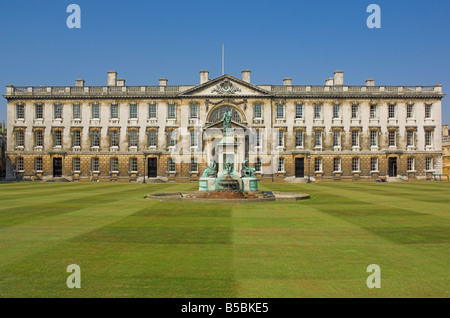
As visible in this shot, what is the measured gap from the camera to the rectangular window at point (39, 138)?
55.4 metres

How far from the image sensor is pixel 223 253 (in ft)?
31.2

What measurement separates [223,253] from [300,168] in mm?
46702

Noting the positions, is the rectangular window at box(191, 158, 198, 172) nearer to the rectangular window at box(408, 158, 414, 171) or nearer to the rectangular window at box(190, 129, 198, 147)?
the rectangular window at box(190, 129, 198, 147)

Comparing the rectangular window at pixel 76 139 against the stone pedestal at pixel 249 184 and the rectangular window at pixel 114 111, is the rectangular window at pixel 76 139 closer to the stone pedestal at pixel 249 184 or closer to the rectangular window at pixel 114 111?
the rectangular window at pixel 114 111

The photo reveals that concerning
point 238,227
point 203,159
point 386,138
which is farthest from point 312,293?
point 386,138

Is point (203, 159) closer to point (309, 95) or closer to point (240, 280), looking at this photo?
point (309, 95)

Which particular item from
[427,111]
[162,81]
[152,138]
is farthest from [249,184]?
[427,111]

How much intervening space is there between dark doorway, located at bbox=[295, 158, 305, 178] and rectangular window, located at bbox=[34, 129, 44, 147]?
35539 millimetres

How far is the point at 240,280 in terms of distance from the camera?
7.39 metres

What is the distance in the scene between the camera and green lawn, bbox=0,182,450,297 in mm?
7023

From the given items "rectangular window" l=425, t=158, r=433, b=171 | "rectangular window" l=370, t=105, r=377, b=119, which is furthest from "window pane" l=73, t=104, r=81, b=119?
"rectangular window" l=425, t=158, r=433, b=171

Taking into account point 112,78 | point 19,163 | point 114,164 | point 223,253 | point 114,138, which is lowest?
point 223,253

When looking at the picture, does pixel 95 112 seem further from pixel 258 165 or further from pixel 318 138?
pixel 318 138

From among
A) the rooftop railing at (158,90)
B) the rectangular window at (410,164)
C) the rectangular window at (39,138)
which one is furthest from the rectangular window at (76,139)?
the rectangular window at (410,164)
